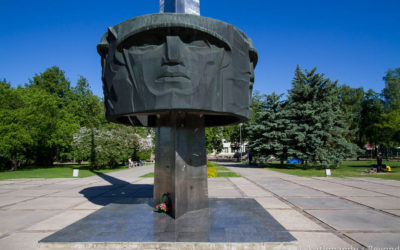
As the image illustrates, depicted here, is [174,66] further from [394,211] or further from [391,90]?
[391,90]

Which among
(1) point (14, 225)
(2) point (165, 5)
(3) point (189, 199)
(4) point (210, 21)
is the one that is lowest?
(1) point (14, 225)

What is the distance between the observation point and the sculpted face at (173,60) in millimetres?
5027

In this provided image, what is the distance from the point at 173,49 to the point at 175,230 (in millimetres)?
3815

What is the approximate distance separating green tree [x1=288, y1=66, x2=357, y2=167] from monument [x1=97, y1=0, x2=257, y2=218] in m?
20.2

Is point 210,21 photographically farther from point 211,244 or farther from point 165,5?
point 211,244

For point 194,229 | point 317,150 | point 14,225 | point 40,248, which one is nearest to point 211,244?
point 194,229

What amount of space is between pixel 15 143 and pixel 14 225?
21806 millimetres

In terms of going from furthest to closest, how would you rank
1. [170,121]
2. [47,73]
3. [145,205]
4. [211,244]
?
[47,73] → [145,205] → [170,121] → [211,244]

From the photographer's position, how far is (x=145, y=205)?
740 centimetres

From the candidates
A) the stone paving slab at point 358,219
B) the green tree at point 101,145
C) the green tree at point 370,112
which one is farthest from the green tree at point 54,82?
the green tree at point 370,112

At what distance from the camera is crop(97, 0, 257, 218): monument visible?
→ 5047 millimetres

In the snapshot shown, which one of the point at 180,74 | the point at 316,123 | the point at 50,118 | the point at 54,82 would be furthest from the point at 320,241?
the point at 54,82

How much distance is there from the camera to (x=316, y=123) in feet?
79.1

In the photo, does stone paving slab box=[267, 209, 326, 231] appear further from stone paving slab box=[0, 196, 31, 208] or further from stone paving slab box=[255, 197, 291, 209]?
stone paving slab box=[0, 196, 31, 208]
